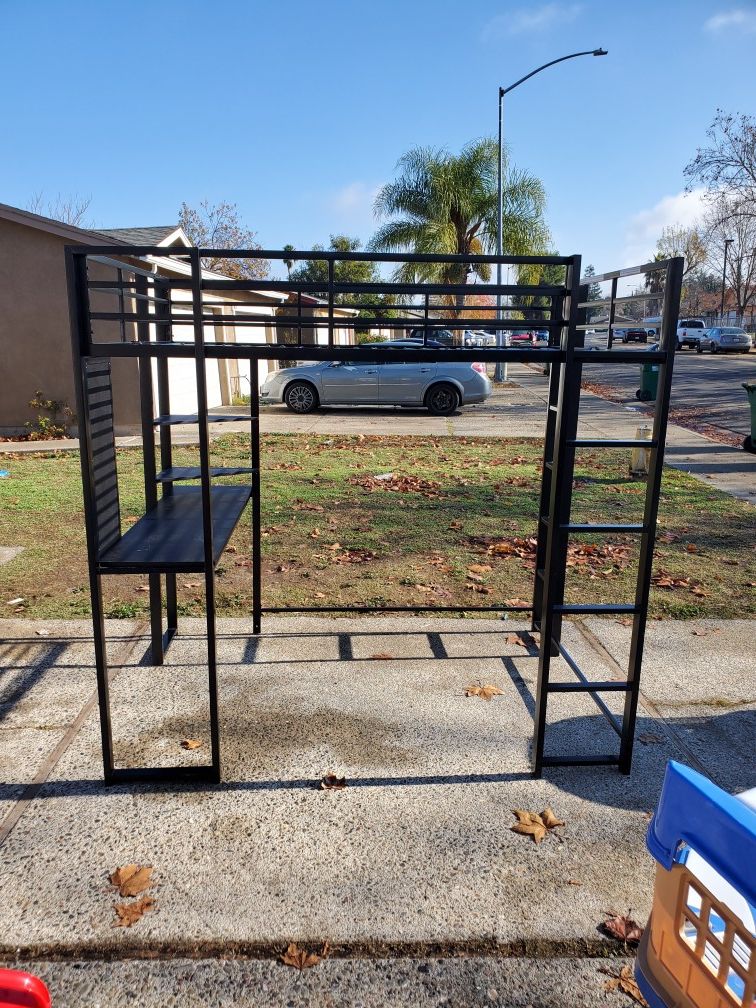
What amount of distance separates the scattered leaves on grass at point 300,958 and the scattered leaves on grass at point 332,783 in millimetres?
868

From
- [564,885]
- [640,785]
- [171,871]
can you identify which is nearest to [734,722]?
[640,785]

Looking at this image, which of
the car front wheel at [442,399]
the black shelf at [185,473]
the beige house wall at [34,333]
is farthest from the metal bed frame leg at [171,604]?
the car front wheel at [442,399]

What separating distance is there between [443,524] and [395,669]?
336cm

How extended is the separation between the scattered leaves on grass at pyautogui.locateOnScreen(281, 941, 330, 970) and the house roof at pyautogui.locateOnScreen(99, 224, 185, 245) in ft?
48.3

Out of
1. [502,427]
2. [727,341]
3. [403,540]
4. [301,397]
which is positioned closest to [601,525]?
[403,540]

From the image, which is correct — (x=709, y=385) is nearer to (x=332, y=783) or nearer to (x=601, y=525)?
(x=601, y=525)

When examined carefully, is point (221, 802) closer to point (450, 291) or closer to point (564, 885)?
point (564, 885)

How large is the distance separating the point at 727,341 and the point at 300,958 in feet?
158

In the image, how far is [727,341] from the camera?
4425 cm

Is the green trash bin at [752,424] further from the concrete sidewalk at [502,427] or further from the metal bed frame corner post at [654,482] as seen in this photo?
the metal bed frame corner post at [654,482]

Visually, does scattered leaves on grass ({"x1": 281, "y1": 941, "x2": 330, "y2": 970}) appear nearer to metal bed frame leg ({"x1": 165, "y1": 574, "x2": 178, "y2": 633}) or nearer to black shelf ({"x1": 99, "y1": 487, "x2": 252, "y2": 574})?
black shelf ({"x1": 99, "y1": 487, "x2": 252, "y2": 574})

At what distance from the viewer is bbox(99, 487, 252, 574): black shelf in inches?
121

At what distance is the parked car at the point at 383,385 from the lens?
16953mm

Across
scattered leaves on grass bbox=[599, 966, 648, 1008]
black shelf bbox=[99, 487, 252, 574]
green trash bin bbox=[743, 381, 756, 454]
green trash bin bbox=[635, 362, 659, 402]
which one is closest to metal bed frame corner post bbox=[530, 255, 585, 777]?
scattered leaves on grass bbox=[599, 966, 648, 1008]
